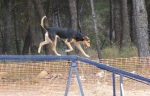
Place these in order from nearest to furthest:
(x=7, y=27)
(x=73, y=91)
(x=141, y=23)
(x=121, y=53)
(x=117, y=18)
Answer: (x=73, y=91), (x=141, y=23), (x=121, y=53), (x=117, y=18), (x=7, y=27)

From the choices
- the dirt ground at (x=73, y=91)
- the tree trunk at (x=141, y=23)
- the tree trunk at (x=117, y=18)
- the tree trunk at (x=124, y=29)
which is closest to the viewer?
the dirt ground at (x=73, y=91)

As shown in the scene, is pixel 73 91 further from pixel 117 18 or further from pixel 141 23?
pixel 117 18

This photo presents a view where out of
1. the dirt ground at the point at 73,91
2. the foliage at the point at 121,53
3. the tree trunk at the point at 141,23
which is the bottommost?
the dirt ground at the point at 73,91

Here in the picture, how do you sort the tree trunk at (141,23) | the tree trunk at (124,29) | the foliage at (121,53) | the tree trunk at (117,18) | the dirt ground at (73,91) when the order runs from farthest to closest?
the tree trunk at (117,18)
the tree trunk at (124,29)
the foliage at (121,53)
the tree trunk at (141,23)
the dirt ground at (73,91)

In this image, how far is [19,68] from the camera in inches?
490

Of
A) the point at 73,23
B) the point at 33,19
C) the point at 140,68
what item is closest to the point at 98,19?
the point at 33,19

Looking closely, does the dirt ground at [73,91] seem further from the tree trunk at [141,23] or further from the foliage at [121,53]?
the foliage at [121,53]

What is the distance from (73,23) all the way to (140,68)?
5.31m

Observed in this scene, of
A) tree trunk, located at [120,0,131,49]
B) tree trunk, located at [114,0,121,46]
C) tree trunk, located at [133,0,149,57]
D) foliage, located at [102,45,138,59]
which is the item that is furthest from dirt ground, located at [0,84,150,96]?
tree trunk, located at [114,0,121,46]

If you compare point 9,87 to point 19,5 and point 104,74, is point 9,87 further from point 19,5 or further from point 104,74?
point 19,5

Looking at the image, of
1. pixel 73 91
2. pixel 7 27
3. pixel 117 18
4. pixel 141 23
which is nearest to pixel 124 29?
pixel 117 18

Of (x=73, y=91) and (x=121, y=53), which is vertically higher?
(x=121, y=53)

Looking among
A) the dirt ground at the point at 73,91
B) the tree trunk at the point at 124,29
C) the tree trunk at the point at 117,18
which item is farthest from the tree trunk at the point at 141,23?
the tree trunk at the point at 117,18

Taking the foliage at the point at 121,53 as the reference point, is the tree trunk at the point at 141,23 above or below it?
above
